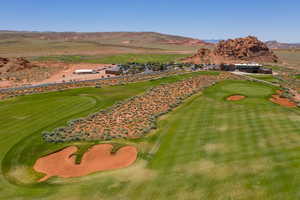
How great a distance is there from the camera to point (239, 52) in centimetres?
12825

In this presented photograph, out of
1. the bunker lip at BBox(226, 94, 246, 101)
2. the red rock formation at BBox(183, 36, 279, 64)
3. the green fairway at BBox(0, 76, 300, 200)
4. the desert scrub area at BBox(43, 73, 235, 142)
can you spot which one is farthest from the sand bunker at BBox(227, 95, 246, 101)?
the red rock formation at BBox(183, 36, 279, 64)

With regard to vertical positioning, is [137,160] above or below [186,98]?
below

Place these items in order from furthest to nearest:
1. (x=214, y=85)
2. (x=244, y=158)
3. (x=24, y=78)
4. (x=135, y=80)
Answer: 1. (x=24, y=78)
2. (x=135, y=80)
3. (x=214, y=85)
4. (x=244, y=158)

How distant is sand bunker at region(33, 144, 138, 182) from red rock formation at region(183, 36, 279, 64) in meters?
103

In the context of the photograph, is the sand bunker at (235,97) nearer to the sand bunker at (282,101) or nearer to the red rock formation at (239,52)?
the sand bunker at (282,101)

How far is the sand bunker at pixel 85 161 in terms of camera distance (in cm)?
2172

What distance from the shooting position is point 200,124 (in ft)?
102

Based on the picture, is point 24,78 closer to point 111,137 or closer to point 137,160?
point 111,137

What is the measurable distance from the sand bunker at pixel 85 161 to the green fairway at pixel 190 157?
3.47ft

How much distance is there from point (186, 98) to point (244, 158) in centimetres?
2630

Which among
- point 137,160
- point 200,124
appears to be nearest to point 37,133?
point 137,160

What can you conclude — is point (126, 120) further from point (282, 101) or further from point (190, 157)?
point (282, 101)

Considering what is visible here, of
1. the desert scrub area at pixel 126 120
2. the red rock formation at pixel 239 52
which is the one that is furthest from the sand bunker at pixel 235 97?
the red rock formation at pixel 239 52

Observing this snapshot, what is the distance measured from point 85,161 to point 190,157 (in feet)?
37.0
